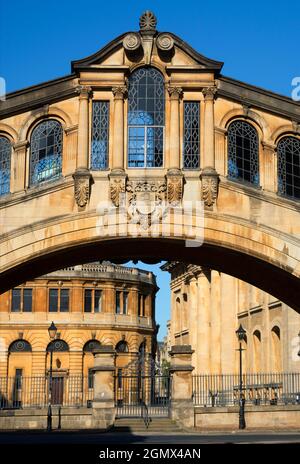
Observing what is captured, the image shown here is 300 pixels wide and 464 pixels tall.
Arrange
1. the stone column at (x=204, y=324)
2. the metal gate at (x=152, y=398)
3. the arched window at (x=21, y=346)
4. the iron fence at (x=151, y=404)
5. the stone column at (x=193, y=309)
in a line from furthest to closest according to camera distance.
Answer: the arched window at (x=21, y=346) < the stone column at (x=193, y=309) < the stone column at (x=204, y=324) < the metal gate at (x=152, y=398) < the iron fence at (x=151, y=404)

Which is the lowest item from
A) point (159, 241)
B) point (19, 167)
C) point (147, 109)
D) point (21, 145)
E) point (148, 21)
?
point (159, 241)

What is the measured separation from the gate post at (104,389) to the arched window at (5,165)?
16588 millimetres

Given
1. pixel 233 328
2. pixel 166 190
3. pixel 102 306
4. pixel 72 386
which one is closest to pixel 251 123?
pixel 166 190

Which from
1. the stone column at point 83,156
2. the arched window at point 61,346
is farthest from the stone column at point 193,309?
the stone column at point 83,156

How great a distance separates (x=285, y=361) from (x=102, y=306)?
38.3 meters

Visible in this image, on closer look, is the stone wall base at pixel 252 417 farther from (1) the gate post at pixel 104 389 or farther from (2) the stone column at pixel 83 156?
(2) the stone column at pixel 83 156

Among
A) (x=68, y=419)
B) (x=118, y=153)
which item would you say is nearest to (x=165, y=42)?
(x=118, y=153)

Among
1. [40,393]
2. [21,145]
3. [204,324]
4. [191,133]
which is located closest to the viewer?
[191,133]

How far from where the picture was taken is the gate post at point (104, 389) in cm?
3947

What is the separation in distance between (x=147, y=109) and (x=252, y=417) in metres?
18.6

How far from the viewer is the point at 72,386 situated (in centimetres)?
6756

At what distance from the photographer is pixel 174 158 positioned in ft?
81.9

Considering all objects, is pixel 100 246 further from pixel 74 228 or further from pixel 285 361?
pixel 285 361

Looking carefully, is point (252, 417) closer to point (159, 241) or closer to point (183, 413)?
point (183, 413)
